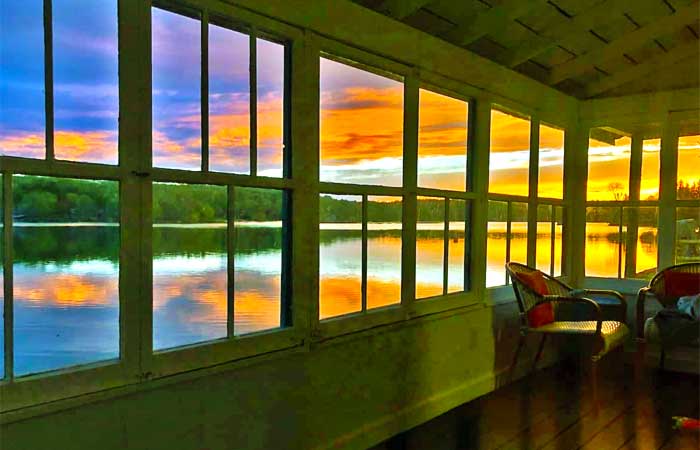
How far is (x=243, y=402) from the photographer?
2.14 meters

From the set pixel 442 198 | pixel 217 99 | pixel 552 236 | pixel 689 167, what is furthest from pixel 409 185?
pixel 689 167

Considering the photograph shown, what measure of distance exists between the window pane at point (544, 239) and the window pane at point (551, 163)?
0.43ft

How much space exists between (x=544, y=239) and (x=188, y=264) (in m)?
3.11

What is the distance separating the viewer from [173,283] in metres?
1.93

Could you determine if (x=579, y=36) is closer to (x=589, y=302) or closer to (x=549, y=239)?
(x=549, y=239)

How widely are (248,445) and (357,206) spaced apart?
1157 mm

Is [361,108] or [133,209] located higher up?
[361,108]

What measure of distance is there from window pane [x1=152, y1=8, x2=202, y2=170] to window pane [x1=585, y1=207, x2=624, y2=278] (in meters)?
3.68

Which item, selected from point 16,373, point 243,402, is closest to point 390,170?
point 243,402

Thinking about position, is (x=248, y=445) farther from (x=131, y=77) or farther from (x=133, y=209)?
(x=131, y=77)

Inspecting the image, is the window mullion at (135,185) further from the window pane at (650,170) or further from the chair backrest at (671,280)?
the window pane at (650,170)

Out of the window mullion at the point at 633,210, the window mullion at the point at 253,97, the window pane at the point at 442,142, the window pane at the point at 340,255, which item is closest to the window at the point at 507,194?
the window pane at the point at 442,142

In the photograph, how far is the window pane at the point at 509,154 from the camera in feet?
12.2

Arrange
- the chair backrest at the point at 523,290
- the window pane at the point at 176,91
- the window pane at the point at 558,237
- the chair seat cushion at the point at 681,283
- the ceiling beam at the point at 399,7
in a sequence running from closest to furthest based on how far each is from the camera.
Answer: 1. the window pane at the point at 176,91
2. the ceiling beam at the point at 399,7
3. the chair backrest at the point at 523,290
4. the chair seat cushion at the point at 681,283
5. the window pane at the point at 558,237
